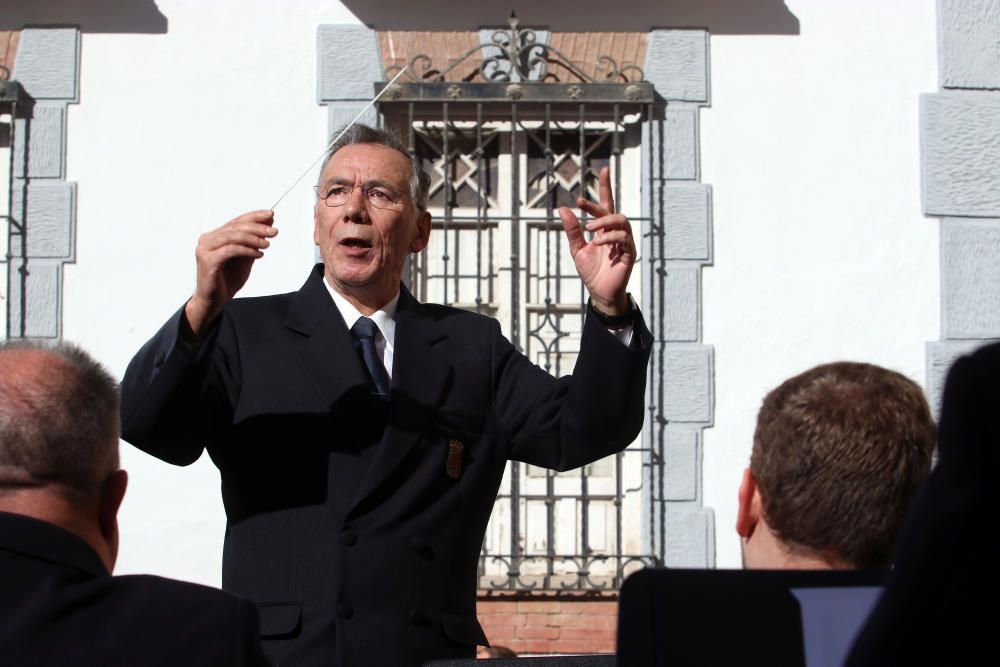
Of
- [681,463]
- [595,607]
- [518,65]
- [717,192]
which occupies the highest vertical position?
[518,65]

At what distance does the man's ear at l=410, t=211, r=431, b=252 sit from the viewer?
9.71ft

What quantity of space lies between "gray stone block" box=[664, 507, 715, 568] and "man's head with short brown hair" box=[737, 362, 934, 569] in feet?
11.8

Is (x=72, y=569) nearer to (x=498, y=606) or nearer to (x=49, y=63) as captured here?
(x=498, y=606)

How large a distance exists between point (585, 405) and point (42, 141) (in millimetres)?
3721

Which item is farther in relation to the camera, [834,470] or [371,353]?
[371,353]

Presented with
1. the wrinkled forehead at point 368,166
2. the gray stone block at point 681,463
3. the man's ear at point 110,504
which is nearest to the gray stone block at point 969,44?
the gray stone block at point 681,463

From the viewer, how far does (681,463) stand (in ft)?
17.6

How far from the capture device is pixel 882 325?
17.9 feet

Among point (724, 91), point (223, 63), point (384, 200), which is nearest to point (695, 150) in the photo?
point (724, 91)

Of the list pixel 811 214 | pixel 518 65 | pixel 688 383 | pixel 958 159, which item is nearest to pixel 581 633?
pixel 688 383

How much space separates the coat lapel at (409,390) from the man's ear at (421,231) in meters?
0.17

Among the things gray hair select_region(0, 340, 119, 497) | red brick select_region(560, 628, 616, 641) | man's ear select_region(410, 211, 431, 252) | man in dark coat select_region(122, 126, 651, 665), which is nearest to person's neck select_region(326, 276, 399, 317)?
man in dark coat select_region(122, 126, 651, 665)

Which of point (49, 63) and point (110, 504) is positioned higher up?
point (49, 63)

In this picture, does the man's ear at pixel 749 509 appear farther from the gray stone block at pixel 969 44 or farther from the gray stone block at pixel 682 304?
the gray stone block at pixel 969 44
